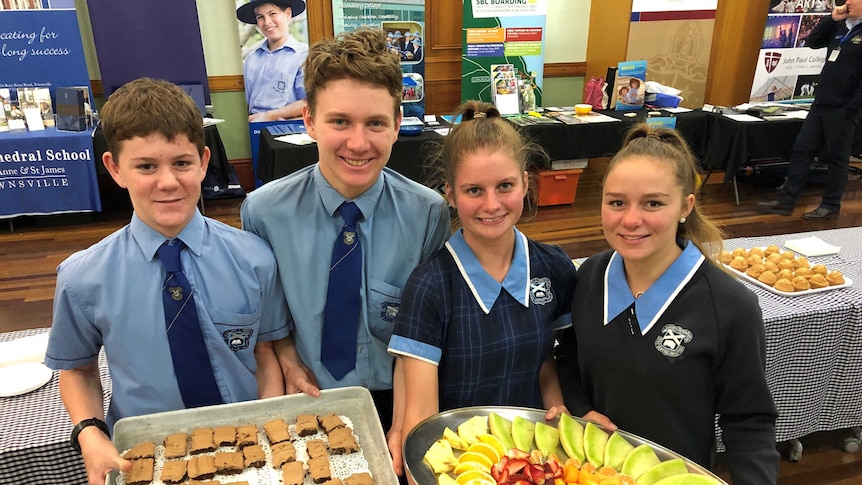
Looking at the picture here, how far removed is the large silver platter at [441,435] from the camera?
43.6 inches

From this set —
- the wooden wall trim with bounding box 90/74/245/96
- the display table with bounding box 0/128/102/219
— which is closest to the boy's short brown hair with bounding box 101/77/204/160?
the display table with bounding box 0/128/102/219

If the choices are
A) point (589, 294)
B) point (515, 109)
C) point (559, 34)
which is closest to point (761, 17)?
point (559, 34)

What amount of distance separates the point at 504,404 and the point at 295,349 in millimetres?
545

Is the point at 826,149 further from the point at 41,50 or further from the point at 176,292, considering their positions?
the point at 41,50

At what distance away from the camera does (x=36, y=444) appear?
5.04ft

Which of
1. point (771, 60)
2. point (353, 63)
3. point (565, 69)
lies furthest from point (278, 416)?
point (771, 60)

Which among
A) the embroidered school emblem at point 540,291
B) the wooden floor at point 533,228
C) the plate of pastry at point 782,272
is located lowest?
the wooden floor at point 533,228

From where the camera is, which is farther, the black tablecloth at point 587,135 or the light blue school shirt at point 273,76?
the light blue school shirt at point 273,76

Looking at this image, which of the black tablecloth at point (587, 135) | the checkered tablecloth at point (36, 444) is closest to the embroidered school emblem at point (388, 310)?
the checkered tablecloth at point (36, 444)

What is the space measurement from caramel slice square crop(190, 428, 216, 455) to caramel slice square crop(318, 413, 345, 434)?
224 mm

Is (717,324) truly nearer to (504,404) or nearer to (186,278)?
(504,404)

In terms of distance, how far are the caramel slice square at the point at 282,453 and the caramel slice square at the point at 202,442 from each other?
0.41 feet

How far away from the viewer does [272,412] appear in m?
1.32

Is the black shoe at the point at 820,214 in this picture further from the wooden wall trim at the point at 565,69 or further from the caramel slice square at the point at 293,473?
the caramel slice square at the point at 293,473
